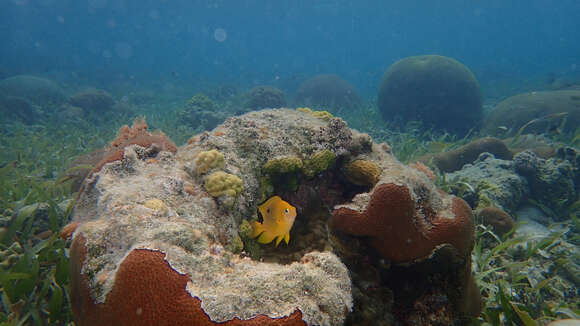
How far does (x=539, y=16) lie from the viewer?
4254 inches

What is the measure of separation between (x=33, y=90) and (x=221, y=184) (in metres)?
21.4

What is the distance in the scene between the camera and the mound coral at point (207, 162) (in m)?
2.52

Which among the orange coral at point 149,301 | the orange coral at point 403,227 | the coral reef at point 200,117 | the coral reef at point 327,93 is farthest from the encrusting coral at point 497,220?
the coral reef at point 327,93

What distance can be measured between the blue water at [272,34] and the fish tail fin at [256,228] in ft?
93.8

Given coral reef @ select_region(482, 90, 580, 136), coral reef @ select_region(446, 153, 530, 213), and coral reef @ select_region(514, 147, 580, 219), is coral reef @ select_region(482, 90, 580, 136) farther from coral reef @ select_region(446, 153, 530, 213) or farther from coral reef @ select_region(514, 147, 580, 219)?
coral reef @ select_region(446, 153, 530, 213)

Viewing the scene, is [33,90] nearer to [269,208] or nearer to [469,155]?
[269,208]

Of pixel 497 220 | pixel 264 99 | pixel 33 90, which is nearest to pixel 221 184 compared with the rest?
pixel 497 220

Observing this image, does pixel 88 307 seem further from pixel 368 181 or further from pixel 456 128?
pixel 456 128

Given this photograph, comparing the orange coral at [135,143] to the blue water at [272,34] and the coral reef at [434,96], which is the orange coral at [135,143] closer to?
the coral reef at [434,96]

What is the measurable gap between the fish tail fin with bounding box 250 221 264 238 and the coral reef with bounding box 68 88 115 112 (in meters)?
16.6

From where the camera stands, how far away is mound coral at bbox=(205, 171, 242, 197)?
7.71 feet

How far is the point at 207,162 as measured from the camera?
2531 millimetres

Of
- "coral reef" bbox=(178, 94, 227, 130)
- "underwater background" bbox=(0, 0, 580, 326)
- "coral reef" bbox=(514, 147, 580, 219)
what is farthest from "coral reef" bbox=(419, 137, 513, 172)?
"coral reef" bbox=(178, 94, 227, 130)

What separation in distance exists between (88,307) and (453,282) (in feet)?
9.00
